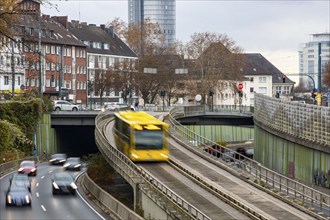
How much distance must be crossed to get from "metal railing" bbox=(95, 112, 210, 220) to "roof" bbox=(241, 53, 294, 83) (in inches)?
5060

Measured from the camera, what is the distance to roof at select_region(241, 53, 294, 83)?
184 m

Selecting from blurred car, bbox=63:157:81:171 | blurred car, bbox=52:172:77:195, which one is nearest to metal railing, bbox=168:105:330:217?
blurred car, bbox=63:157:81:171

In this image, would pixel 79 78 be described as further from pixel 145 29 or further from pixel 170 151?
pixel 170 151

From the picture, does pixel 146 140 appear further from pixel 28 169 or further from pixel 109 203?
pixel 28 169

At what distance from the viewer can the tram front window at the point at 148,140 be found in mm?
51531

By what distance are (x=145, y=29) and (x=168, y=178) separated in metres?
121

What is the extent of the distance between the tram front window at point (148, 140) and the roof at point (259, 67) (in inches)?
5148

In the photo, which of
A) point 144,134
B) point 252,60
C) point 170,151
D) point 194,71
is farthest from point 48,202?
point 252,60

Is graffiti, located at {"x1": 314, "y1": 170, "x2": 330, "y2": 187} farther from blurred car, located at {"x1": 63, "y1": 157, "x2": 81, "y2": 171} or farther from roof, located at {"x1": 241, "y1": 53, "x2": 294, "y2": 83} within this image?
roof, located at {"x1": 241, "y1": 53, "x2": 294, "y2": 83}

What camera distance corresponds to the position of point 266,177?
145ft

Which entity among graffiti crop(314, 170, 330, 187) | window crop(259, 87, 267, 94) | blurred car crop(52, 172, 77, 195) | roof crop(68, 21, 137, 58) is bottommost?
blurred car crop(52, 172, 77, 195)

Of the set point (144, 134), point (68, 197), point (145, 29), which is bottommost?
point (68, 197)

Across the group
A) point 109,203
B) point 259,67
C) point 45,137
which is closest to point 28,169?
point 45,137

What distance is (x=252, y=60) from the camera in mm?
188750
